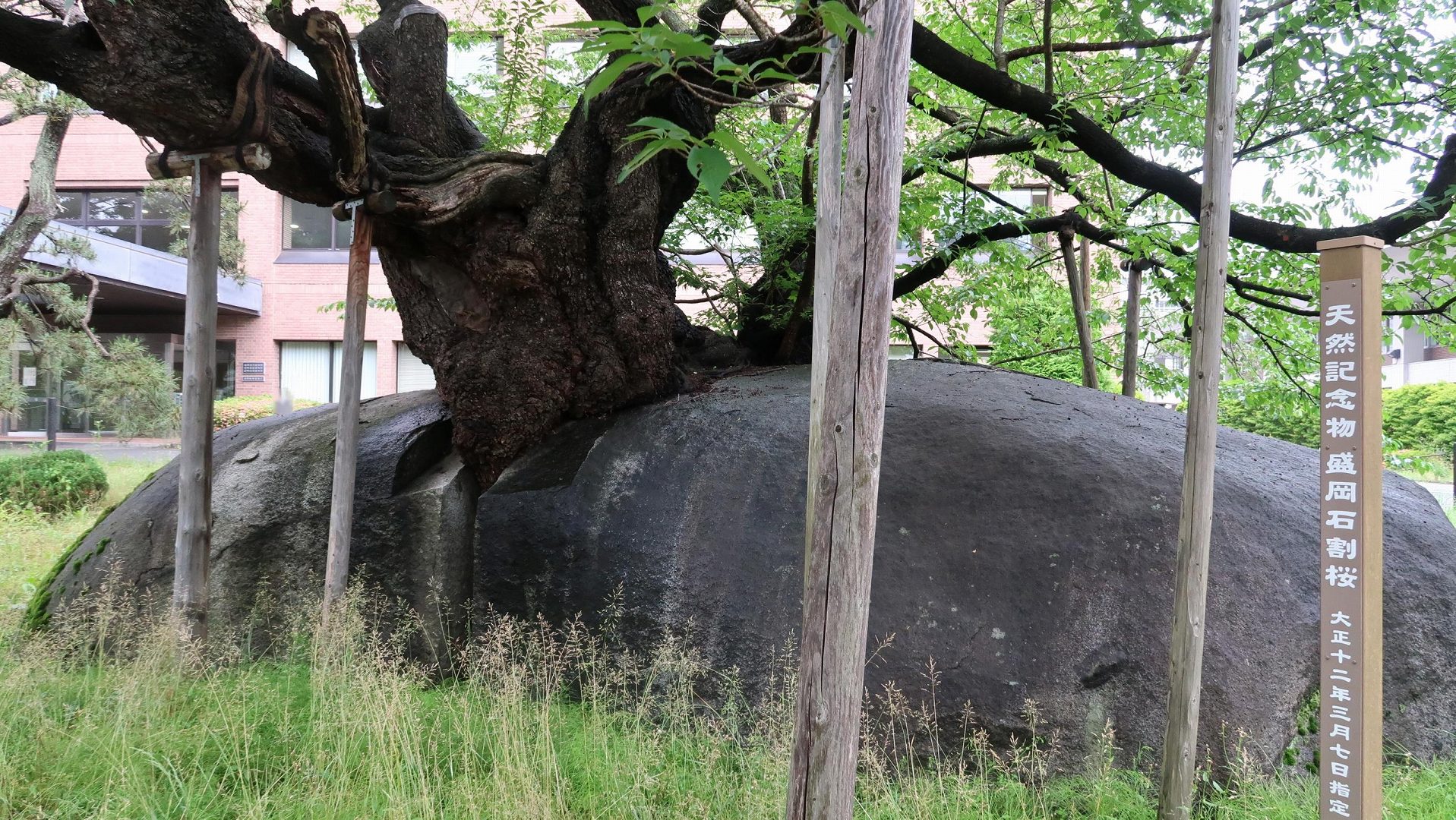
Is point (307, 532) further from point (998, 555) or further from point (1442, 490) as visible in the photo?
point (1442, 490)

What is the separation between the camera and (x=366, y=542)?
545cm

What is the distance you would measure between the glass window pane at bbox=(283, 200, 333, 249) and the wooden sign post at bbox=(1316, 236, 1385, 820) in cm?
2171

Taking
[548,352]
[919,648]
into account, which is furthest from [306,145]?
[919,648]

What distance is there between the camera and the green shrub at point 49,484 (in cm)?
1055

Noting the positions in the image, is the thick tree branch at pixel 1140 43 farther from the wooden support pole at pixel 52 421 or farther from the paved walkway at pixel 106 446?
the wooden support pole at pixel 52 421

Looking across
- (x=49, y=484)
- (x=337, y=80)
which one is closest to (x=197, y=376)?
(x=337, y=80)

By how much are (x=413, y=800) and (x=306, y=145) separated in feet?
12.4

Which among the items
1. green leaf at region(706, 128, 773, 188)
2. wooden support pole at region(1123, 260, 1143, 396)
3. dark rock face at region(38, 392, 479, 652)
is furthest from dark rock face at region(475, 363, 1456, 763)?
green leaf at region(706, 128, 773, 188)

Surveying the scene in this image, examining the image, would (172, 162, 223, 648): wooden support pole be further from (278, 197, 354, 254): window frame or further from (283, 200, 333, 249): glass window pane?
(283, 200, 333, 249): glass window pane

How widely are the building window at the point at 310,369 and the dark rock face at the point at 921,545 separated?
50.3ft

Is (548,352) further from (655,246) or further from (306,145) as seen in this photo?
(306,145)

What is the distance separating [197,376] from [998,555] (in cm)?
448

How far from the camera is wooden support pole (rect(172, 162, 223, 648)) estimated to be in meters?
4.77

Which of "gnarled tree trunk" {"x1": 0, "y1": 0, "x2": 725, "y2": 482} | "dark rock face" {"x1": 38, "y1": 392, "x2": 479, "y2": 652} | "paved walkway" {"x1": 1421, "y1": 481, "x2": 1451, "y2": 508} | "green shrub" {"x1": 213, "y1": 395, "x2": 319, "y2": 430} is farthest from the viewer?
"green shrub" {"x1": 213, "y1": 395, "x2": 319, "y2": 430}
